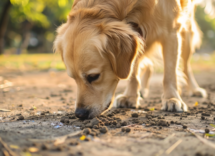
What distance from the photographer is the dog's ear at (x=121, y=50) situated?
252 cm

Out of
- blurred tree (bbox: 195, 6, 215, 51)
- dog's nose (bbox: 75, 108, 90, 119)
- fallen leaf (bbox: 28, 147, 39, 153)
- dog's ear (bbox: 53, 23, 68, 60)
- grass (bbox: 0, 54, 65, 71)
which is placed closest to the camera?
fallen leaf (bbox: 28, 147, 39, 153)

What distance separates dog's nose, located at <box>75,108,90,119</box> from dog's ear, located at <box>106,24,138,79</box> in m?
0.57

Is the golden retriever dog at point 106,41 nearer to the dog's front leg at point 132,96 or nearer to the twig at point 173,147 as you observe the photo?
the dog's front leg at point 132,96

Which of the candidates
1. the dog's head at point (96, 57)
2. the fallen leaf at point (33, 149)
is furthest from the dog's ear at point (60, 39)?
the fallen leaf at point (33, 149)

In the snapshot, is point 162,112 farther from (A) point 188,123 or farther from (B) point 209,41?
(B) point 209,41

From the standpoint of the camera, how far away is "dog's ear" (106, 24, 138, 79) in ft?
8.28

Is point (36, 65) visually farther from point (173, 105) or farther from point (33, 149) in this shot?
point (33, 149)

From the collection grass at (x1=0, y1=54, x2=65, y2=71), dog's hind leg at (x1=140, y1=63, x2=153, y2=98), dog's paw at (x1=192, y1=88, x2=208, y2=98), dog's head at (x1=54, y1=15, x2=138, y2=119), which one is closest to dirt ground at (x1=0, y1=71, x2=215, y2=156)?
dog's head at (x1=54, y1=15, x2=138, y2=119)

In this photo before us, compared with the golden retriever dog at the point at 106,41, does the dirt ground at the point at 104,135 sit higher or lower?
lower

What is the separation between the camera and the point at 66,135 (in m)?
1.88

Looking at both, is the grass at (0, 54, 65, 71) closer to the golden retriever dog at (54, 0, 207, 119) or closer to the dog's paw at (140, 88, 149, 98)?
the dog's paw at (140, 88, 149, 98)

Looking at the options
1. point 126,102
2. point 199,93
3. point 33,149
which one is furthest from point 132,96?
point 33,149

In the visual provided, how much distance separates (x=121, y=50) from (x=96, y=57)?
11.8 inches

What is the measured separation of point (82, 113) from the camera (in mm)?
2367
